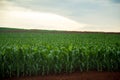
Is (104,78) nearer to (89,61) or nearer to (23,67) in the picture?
(89,61)

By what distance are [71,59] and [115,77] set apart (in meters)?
1.87

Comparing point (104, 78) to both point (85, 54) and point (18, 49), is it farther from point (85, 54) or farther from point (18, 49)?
point (18, 49)

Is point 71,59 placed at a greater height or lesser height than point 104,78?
greater

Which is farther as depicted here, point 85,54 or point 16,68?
point 85,54

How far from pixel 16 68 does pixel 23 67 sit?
0.89ft

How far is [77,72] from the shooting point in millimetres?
8875

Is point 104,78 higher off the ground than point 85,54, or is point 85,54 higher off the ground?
point 85,54

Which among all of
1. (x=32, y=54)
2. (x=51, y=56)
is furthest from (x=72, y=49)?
(x=32, y=54)

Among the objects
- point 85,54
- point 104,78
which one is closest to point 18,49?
point 85,54

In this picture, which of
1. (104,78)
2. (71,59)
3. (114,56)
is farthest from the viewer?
(114,56)

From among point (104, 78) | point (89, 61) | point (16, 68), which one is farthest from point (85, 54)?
point (16, 68)

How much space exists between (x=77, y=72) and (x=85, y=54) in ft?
2.70

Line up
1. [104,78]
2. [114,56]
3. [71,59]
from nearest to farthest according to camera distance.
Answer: [104,78], [71,59], [114,56]

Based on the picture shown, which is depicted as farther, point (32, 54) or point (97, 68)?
point (97, 68)
